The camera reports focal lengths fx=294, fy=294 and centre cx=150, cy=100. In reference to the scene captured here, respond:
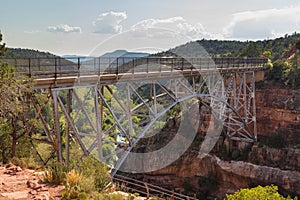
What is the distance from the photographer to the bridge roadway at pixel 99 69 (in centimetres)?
862

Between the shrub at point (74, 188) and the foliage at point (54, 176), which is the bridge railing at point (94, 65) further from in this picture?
the shrub at point (74, 188)

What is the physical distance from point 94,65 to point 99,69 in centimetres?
28

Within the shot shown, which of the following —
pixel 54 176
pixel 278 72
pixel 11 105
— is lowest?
pixel 54 176

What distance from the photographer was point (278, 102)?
82.0ft

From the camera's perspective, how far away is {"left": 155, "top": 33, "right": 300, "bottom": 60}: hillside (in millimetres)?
42575

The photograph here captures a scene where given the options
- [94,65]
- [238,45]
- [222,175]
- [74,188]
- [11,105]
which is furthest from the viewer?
[238,45]

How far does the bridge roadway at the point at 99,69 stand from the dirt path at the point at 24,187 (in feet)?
8.13

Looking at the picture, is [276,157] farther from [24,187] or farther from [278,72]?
[24,187]

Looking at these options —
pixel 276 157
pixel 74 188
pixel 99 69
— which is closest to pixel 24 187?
pixel 74 188

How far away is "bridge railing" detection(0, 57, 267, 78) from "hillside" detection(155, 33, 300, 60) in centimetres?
2427

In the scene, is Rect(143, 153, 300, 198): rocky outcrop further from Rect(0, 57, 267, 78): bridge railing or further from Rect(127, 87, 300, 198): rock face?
Rect(0, 57, 267, 78): bridge railing

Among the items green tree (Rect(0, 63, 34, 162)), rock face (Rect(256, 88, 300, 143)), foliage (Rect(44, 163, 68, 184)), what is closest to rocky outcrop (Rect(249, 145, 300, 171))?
rock face (Rect(256, 88, 300, 143))

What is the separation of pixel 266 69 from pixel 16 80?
2566 centimetres

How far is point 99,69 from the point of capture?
10.3 m
